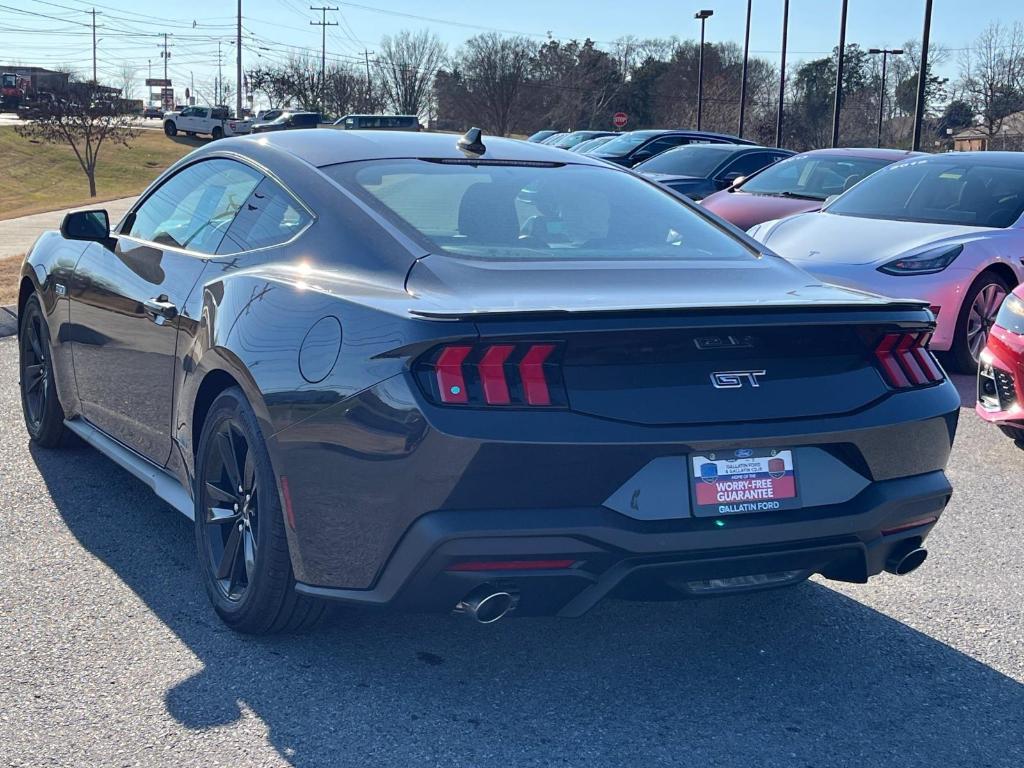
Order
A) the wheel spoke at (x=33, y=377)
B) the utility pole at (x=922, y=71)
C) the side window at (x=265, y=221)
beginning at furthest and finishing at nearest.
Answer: the utility pole at (x=922, y=71) < the wheel spoke at (x=33, y=377) < the side window at (x=265, y=221)

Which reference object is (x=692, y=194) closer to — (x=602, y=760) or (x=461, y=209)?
(x=461, y=209)

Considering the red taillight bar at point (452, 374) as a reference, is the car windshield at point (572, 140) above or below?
above

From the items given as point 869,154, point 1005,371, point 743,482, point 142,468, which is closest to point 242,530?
point 142,468

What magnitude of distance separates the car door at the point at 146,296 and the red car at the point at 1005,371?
3811mm

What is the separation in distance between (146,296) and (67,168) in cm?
6952

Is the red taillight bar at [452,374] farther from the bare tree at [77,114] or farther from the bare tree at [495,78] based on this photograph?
the bare tree at [495,78]

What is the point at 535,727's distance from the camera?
3211mm

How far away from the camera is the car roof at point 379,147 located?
4.20 metres

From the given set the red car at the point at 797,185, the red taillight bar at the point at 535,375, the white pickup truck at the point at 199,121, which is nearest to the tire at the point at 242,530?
the red taillight bar at the point at 535,375

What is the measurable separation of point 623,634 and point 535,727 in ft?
2.44

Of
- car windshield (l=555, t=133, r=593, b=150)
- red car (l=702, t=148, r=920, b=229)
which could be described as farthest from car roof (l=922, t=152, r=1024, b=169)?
car windshield (l=555, t=133, r=593, b=150)

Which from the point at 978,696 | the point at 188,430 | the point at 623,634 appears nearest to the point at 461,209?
the point at 188,430

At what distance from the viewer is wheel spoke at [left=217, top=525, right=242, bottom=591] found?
12.5 feet

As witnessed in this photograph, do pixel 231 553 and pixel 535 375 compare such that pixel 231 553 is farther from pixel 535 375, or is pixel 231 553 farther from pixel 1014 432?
pixel 1014 432
